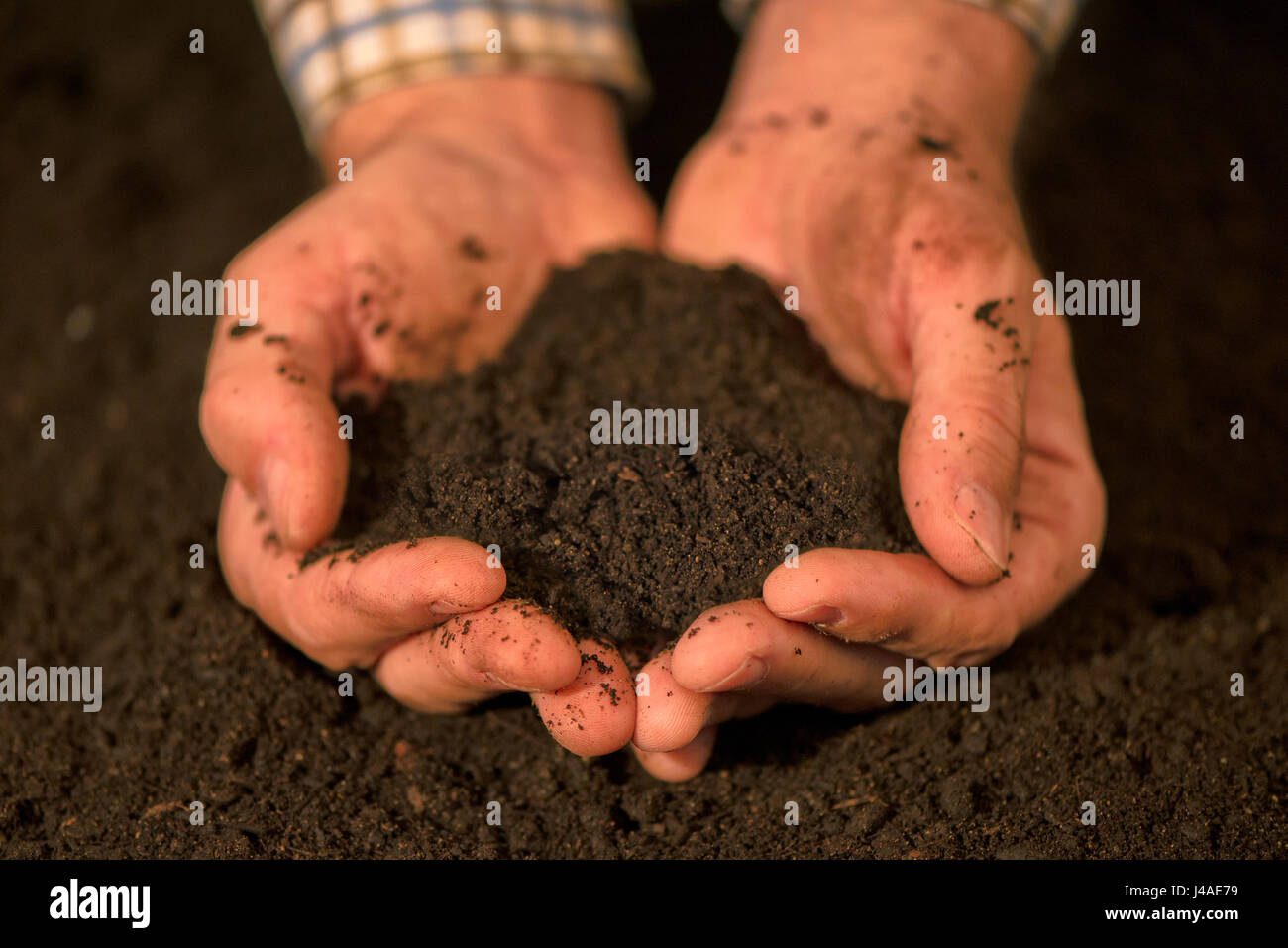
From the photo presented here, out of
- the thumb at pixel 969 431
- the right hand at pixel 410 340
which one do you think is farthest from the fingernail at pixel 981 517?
the right hand at pixel 410 340

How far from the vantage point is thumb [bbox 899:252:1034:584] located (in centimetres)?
149

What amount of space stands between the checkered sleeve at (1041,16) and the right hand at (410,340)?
3.18ft

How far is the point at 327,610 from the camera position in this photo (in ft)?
5.22

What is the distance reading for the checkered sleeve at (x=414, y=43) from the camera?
2.64 m

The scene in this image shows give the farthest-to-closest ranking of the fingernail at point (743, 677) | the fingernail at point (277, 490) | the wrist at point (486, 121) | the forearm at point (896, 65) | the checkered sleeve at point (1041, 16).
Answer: the wrist at point (486, 121)
the checkered sleeve at point (1041, 16)
the forearm at point (896, 65)
the fingernail at point (277, 490)
the fingernail at point (743, 677)

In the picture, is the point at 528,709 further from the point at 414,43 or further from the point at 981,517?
the point at 414,43

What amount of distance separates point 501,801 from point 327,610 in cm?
40

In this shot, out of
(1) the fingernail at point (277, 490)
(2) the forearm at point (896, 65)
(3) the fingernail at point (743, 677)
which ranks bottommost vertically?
(3) the fingernail at point (743, 677)

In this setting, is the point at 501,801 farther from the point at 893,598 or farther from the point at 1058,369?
Result: the point at 1058,369

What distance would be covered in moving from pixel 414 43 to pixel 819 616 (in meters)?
1.98

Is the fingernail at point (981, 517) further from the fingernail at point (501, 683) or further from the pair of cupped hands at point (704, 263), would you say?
the fingernail at point (501, 683)

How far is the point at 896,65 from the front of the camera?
2.33 metres

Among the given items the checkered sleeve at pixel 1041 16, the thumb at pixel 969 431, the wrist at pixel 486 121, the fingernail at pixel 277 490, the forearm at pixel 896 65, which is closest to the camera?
the thumb at pixel 969 431
